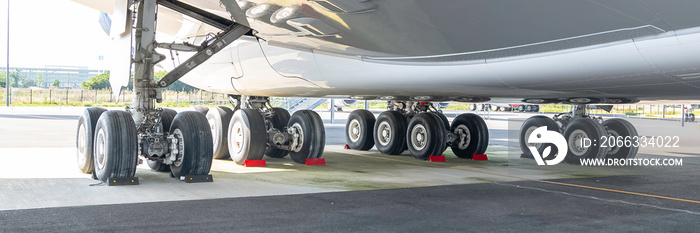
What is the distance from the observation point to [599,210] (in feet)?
21.9

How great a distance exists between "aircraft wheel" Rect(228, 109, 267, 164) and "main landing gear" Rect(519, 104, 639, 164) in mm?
5414

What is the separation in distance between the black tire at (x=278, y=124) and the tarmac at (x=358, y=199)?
0.62 m

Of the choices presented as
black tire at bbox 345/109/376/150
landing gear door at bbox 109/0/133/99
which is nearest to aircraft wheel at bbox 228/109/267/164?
landing gear door at bbox 109/0/133/99

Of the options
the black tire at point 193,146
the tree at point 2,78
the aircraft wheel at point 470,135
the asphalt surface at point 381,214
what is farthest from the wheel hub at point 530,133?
the tree at point 2,78

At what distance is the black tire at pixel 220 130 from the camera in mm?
12031

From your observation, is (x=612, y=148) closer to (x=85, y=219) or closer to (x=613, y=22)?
(x=613, y=22)

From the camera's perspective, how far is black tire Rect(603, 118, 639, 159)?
12.1m

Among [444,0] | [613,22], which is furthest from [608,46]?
[444,0]

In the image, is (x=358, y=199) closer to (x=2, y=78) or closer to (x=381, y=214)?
(x=381, y=214)

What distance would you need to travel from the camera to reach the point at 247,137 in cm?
1080

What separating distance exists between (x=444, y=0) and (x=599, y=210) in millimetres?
2941

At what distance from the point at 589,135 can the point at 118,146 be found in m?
7.77

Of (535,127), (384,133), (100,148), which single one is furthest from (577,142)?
(100,148)

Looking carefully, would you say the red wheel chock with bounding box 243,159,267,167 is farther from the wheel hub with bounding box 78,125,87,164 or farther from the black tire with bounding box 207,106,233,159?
the wheel hub with bounding box 78,125,87,164
